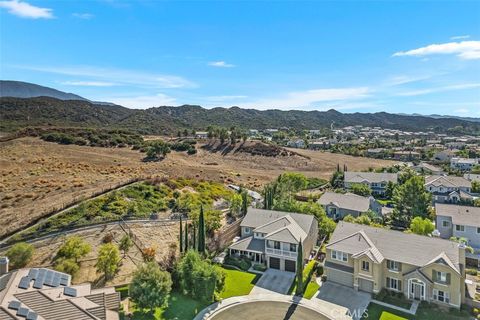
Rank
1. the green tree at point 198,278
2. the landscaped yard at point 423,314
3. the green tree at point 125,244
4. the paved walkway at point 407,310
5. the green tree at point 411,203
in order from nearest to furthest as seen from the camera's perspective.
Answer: the landscaped yard at point 423,314
the green tree at point 198,278
the paved walkway at point 407,310
the green tree at point 125,244
the green tree at point 411,203

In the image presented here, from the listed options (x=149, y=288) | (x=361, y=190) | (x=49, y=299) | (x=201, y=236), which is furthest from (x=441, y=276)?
(x=361, y=190)

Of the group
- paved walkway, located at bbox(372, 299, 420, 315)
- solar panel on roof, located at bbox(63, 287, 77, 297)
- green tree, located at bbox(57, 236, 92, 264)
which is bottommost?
paved walkway, located at bbox(372, 299, 420, 315)

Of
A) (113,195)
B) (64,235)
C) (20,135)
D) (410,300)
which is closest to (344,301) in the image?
(410,300)

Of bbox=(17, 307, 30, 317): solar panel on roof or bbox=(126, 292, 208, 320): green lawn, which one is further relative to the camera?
bbox=(126, 292, 208, 320): green lawn

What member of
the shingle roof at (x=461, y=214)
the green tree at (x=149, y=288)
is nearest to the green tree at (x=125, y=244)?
the green tree at (x=149, y=288)

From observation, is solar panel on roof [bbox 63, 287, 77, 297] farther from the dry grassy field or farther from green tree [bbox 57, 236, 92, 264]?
the dry grassy field

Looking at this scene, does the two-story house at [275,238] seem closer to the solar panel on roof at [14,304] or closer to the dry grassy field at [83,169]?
the solar panel on roof at [14,304]

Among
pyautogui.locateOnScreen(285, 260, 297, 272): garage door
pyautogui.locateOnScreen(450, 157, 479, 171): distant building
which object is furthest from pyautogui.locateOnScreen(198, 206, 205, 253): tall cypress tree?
pyautogui.locateOnScreen(450, 157, 479, 171): distant building

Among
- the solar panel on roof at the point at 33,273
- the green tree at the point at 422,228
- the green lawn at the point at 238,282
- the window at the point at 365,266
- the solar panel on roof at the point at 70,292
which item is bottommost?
the green lawn at the point at 238,282
